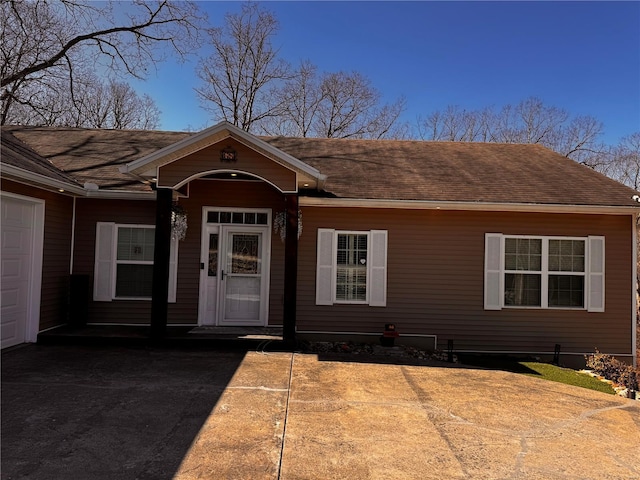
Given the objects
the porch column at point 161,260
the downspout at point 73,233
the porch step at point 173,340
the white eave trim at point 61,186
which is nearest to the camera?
the white eave trim at point 61,186

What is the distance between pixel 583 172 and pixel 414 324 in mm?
5309

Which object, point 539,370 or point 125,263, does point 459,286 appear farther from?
Result: point 125,263

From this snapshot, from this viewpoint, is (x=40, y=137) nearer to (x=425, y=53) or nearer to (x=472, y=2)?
(x=472, y=2)

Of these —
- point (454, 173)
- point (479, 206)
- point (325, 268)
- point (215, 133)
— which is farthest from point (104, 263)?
point (454, 173)

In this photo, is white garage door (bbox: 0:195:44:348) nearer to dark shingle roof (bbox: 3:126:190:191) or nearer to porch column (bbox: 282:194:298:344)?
dark shingle roof (bbox: 3:126:190:191)

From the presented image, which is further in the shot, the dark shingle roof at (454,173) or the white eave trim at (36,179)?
the dark shingle roof at (454,173)

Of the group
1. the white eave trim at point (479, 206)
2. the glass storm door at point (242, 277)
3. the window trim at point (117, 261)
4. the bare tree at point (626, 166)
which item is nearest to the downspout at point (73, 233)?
the window trim at point (117, 261)

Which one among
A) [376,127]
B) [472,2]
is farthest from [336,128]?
[472,2]

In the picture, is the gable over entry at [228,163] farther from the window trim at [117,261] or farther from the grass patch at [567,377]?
the grass patch at [567,377]

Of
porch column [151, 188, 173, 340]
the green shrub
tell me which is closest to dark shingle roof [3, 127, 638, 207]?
porch column [151, 188, 173, 340]

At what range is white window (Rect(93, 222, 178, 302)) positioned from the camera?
7637mm

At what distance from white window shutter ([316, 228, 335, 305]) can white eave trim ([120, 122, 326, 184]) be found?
158 cm

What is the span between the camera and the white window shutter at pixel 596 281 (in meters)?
7.57

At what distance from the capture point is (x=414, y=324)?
302 inches
